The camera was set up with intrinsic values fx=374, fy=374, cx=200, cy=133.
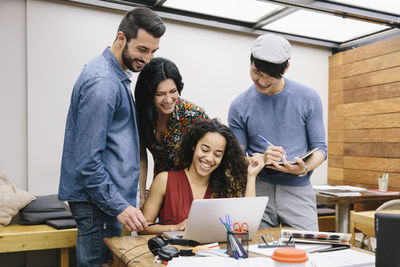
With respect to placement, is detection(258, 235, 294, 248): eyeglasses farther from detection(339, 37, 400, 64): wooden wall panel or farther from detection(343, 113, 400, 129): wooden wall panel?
detection(339, 37, 400, 64): wooden wall panel

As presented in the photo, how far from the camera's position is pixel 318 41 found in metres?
4.31

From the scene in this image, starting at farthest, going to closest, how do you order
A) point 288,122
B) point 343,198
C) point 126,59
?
point 343,198
point 288,122
point 126,59

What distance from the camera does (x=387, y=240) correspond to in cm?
89

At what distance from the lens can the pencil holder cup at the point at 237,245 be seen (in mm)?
1204

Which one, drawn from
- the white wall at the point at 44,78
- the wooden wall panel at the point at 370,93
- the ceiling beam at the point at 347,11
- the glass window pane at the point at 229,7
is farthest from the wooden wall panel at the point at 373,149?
the white wall at the point at 44,78

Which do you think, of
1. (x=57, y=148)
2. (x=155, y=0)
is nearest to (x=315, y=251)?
(x=57, y=148)

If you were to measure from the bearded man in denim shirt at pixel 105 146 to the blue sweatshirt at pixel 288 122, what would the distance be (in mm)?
648

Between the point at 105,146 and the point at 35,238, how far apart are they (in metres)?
1.39

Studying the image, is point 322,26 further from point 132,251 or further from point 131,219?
point 132,251

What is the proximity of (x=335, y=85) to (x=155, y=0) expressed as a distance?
7.71 feet

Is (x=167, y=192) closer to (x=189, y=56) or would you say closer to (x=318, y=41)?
(x=189, y=56)

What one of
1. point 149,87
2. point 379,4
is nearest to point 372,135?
point 379,4

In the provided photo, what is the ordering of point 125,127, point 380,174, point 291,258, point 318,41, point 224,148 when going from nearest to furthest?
point 291,258 < point 125,127 < point 224,148 < point 380,174 < point 318,41

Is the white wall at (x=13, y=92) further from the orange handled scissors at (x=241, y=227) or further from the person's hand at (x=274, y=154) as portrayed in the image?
the orange handled scissors at (x=241, y=227)
